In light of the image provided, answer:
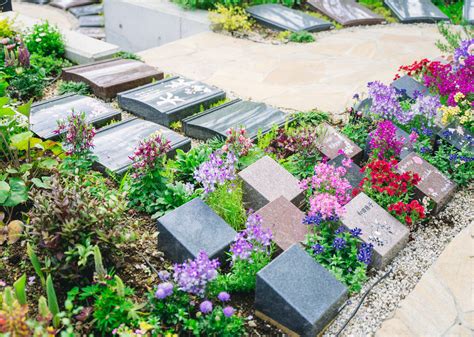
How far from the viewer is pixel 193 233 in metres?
3.42

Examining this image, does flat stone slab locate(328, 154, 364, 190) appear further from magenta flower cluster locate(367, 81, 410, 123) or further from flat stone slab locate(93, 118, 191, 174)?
flat stone slab locate(93, 118, 191, 174)

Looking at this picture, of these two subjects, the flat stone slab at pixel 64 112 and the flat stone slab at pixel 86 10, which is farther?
the flat stone slab at pixel 86 10

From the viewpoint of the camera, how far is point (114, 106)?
226 inches

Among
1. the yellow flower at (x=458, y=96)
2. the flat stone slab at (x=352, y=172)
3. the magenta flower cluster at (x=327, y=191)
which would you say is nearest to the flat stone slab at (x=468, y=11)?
the yellow flower at (x=458, y=96)

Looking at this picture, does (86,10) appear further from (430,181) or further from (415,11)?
(430,181)

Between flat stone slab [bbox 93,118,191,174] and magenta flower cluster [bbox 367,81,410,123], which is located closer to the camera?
flat stone slab [bbox 93,118,191,174]

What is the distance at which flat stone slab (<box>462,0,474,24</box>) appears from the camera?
857 cm

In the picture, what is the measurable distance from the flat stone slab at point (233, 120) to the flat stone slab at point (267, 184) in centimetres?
82

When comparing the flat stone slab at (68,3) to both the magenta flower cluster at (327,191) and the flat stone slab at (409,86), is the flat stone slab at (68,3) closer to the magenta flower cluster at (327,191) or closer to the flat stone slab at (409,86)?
the flat stone slab at (409,86)

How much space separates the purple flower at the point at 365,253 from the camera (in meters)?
3.42

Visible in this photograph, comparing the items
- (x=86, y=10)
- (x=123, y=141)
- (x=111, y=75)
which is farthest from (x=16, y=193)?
(x=86, y=10)

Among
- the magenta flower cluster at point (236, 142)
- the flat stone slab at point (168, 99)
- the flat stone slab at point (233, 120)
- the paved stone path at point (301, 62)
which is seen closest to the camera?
the magenta flower cluster at point (236, 142)

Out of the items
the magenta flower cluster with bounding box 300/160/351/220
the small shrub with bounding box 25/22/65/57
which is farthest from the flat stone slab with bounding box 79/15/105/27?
the magenta flower cluster with bounding box 300/160/351/220

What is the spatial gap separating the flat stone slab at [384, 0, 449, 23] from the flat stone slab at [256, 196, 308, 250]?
620cm
